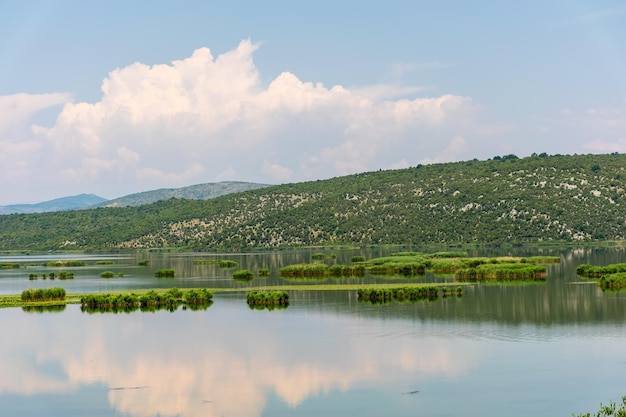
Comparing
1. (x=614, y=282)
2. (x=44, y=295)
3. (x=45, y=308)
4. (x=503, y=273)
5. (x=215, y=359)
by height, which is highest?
(x=44, y=295)

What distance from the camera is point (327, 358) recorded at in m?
49.8

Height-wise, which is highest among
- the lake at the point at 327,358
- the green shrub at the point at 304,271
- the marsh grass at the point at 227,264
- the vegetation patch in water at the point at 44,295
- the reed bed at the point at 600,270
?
the marsh grass at the point at 227,264

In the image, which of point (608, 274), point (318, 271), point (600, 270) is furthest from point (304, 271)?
point (608, 274)

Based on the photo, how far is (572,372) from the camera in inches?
1736

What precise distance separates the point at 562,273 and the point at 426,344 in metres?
51.9

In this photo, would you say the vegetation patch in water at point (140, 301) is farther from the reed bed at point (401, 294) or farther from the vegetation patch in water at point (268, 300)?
the reed bed at point (401, 294)

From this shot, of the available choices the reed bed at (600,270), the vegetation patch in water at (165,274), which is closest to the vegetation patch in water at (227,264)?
the vegetation patch in water at (165,274)

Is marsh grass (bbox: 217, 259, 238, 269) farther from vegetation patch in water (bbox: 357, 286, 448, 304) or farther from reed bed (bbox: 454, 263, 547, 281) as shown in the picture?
vegetation patch in water (bbox: 357, 286, 448, 304)

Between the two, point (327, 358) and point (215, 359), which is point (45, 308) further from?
point (327, 358)

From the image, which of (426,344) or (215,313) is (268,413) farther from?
(215,313)

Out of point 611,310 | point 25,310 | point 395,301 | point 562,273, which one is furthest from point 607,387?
point 562,273

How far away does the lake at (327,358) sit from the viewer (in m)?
39.6

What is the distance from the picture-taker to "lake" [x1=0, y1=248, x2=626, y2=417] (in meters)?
39.6

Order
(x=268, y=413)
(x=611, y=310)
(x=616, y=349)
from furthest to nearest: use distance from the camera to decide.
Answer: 1. (x=611, y=310)
2. (x=616, y=349)
3. (x=268, y=413)
